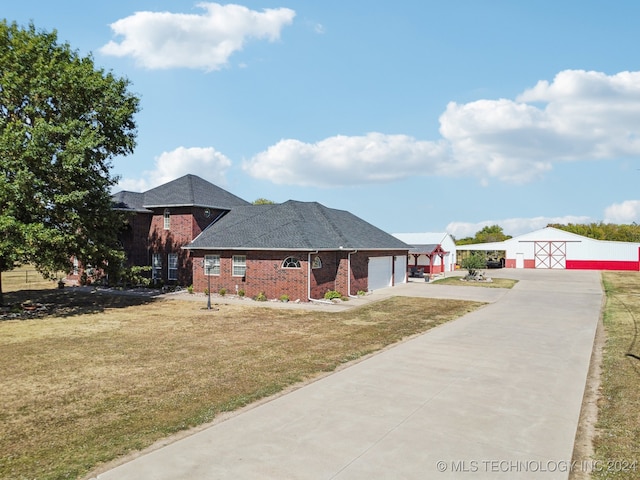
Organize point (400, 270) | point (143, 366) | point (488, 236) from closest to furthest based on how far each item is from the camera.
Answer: point (143, 366) < point (400, 270) < point (488, 236)

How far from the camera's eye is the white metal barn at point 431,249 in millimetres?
44312

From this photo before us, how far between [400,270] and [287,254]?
13.1m

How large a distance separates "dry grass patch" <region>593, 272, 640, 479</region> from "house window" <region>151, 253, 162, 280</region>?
25397mm

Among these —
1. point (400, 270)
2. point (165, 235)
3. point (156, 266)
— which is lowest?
point (400, 270)

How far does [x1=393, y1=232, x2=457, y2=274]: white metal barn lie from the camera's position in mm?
44312

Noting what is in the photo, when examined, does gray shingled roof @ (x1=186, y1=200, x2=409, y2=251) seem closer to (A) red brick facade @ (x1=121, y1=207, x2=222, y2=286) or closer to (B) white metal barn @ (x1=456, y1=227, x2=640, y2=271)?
(A) red brick facade @ (x1=121, y1=207, x2=222, y2=286)

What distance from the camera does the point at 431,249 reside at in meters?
43.4

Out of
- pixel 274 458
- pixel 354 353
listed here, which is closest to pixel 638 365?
pixel 354 353

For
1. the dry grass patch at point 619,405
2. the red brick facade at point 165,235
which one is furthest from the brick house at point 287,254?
the dry grass patch at point 619,405

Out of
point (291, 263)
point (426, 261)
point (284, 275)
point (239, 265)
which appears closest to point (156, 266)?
point (239, 265)

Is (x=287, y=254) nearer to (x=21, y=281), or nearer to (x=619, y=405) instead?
(x=619, y=405)

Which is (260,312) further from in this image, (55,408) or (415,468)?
(415,468)

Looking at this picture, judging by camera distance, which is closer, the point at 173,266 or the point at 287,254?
the point at 287,254

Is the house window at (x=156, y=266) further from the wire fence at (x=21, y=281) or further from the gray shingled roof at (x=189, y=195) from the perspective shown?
the wire fence at (x=21, y=281)
